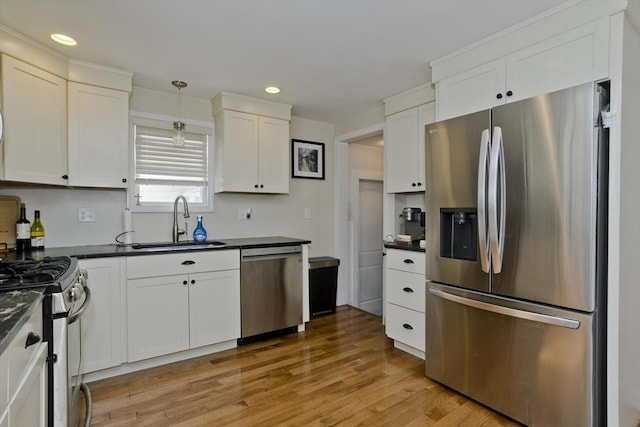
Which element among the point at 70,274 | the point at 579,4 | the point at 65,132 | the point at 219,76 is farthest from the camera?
the point at 219,76

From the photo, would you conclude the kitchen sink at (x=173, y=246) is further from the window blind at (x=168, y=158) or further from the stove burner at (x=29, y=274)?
the stove burner at (x=29, y=274)

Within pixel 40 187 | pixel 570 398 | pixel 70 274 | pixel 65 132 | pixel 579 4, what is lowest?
pixel 570 398

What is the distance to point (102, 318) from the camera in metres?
2.36

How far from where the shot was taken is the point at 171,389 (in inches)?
89.9

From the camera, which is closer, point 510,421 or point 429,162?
point 510,421

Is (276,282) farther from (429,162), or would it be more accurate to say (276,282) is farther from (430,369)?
(429,162)

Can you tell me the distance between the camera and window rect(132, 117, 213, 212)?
3.05 meters

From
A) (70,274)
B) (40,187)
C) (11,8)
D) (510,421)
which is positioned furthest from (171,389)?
(11,8)

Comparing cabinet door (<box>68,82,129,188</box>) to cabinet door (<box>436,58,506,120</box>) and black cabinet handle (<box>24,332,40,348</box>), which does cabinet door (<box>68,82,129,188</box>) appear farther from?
cabinet door (<box>436,58,506,120</box>)

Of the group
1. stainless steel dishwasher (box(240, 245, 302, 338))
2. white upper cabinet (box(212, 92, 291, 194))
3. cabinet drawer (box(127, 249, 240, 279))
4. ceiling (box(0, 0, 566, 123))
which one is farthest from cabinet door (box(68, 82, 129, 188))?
stainless steel dishwasher (box(240, 245, 302, 338))

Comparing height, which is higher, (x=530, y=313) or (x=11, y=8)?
(x=11, y=8)

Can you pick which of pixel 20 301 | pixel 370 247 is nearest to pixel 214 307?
pixel 20 301

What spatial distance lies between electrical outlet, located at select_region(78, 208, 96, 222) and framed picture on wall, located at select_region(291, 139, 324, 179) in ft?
6.64

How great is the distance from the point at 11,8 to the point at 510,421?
3664 millimetres
